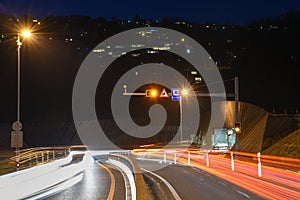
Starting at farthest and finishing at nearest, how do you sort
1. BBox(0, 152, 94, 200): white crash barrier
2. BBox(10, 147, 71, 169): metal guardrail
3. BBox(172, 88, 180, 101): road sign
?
BBox(172, 88, 180, 101): road sign → BBox(10, 147, 71, 169): metal guardrail → BBox(0, 152, 94, 200): white crash barrier

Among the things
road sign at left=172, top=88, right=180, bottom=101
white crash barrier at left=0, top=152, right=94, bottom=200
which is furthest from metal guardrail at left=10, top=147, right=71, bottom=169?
road sign at left=172, top=88, right=180, bottom=101

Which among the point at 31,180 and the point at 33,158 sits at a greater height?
the point at 31,180

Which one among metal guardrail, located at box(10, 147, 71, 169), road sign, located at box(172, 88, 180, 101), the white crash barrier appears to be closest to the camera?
the white crash barrier

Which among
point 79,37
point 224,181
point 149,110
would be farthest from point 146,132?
point 79,37

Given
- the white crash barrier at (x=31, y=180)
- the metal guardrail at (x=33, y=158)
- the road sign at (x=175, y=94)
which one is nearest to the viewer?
the white crash barrier at (x=31, y=180)

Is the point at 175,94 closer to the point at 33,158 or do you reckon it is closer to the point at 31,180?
the point at 33,158

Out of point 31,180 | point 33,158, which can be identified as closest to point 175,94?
point 33,158

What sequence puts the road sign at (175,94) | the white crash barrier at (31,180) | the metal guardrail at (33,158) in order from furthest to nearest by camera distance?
the road sign at (175,94)
the metal guardrail at (33,158)
the white crash barrier at (31,180)

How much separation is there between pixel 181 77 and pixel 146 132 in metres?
41.6

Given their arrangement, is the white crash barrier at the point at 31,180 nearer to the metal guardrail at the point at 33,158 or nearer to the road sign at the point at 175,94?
the metal guardrail at the point at 33,158

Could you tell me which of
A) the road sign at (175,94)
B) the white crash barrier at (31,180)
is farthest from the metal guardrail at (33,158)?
the road sign at (175,94)

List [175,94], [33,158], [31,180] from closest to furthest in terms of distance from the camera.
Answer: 1. [31,180]
2. [33,158]
3. [175,94]

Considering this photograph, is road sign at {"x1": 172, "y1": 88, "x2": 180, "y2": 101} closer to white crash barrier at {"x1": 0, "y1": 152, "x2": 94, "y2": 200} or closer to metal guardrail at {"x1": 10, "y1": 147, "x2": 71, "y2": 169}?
metal guardrail at {"x1": 10, "y1": 147, "x2": 71, "y2": 169}

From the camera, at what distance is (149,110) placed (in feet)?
321
